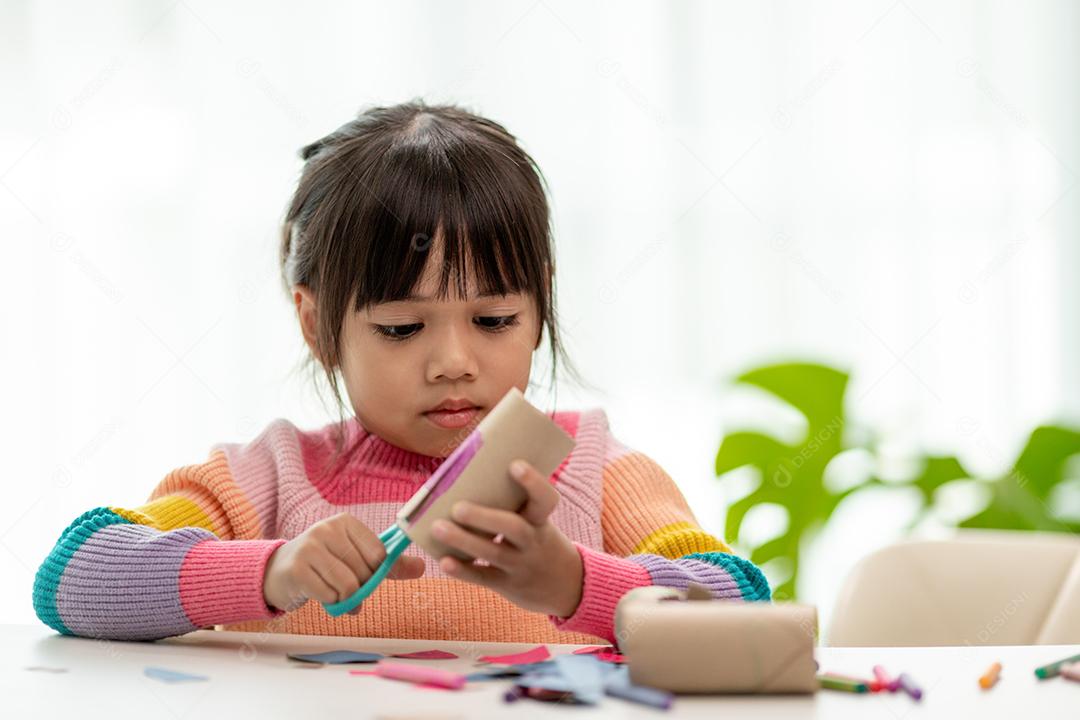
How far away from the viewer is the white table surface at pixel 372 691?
0.69m

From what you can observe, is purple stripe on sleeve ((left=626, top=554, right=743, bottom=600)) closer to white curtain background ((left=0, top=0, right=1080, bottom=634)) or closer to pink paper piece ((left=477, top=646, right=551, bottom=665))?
pink paper piece ((left=477, top=646, right=551, bottom=665))

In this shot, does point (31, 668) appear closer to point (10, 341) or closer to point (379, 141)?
point (379, 141)

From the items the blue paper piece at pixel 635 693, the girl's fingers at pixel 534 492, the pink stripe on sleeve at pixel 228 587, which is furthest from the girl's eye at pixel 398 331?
the blue paper piece at pixel 635 693

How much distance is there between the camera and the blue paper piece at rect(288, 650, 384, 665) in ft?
2.80

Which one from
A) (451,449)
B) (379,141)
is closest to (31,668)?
(451,449)

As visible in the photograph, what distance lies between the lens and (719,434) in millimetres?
2469

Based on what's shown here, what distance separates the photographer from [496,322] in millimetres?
1176

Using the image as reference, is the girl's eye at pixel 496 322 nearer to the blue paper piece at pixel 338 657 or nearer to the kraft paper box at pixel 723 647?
the blue paper piece at pixel 338 657

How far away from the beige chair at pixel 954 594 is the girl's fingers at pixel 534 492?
64 cm

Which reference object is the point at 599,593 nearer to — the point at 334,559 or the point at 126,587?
the point at 334,559

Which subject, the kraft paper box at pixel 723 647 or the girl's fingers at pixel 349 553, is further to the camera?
the girl's fingers at pixel 349 553

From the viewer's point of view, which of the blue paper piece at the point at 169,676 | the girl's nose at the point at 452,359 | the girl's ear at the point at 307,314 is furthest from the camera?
the girl's ear at the point at 307,314

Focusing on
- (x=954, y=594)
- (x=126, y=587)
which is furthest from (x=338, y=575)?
(x=954, y=594)

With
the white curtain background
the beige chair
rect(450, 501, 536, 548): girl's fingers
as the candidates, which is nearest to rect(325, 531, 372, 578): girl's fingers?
rect(450, 501, 536, 548): girl's fingers
